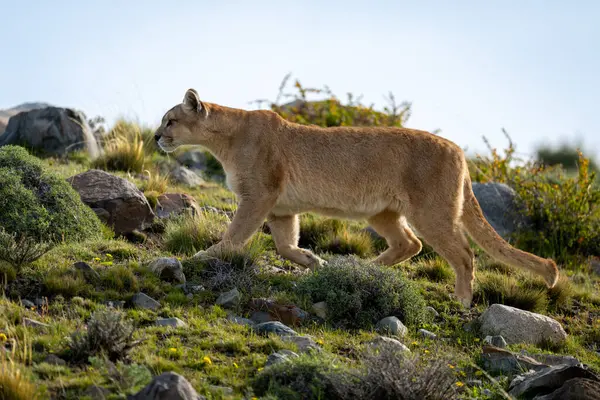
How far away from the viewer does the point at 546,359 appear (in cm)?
686

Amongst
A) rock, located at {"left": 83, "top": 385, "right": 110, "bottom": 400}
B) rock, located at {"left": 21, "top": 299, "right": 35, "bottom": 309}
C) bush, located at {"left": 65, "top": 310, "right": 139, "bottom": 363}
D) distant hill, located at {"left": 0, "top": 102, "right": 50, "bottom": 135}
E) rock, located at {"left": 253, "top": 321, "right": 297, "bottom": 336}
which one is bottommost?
distant hill, located at {"left": 0, "top": 102, "right": 50, "bottom": 135}

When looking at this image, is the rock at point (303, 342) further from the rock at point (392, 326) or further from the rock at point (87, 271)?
the rock at point (87, 271)

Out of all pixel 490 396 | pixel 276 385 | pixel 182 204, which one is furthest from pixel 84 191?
pixel 490 396

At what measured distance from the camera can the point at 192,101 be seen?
886 cm

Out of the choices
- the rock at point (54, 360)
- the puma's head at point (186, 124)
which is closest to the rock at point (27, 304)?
the rock at point (54, 360)

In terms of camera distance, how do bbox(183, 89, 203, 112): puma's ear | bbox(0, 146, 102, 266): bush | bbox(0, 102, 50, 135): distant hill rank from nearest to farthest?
bbox(0, 146, 102, 266): bush
bbox(183, 89, 203, 112): puma's ear
bbox(0, 102, 50, 135): distant hill

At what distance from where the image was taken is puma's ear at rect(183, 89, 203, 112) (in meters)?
8.77

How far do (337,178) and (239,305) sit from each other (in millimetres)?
2374

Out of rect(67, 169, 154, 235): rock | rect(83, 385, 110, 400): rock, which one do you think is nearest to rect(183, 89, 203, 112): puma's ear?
rect(67, 169, 154, 235): rock

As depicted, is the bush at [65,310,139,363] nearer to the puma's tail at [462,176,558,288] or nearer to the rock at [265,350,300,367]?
the rock at [265,350,300,367]

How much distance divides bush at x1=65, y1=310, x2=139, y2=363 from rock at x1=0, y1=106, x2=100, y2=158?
30.5ft

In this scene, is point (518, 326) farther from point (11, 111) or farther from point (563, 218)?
point (11, 111)

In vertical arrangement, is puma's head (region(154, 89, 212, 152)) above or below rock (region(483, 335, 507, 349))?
above

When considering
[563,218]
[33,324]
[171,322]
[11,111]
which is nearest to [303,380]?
[171,322]
